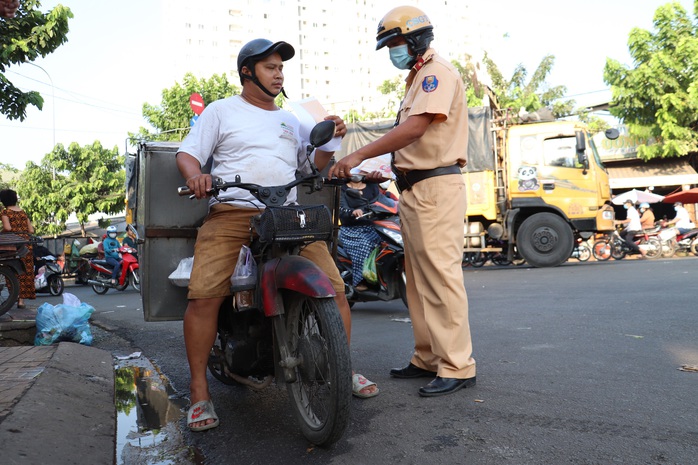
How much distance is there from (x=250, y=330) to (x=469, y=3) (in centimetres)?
9996

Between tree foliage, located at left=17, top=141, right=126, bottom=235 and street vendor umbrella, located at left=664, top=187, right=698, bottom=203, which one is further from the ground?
tree foliage, located at left=17, top=141, right=126, bottom=235

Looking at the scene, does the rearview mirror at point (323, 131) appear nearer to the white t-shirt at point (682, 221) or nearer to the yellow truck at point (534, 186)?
the yellow truck at point (534, 186)

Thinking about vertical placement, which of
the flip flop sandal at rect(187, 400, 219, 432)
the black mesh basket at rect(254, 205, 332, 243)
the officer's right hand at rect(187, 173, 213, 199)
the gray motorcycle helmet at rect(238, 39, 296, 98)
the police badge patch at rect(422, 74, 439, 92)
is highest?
the gray motorcycle helmet at rect(238, 39, 296, 98)

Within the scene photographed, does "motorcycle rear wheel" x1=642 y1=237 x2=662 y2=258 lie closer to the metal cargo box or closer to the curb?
the metal cargo box

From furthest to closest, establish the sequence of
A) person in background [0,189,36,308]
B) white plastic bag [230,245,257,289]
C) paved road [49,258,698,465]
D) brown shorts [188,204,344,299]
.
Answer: person in background [0,189,36,308], brown shorts [188,204,344,299], white plastic bag [230,245,257,289], paved road [49,258,698,465]

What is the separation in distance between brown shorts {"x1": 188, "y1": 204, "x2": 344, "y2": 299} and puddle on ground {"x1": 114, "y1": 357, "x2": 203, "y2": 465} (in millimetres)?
672

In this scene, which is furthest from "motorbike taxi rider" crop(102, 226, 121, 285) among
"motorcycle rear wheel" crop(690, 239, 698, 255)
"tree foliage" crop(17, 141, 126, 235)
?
"tree foliage" crop(17, 141, 126, 235)

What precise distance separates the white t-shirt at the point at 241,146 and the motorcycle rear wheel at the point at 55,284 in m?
13.2

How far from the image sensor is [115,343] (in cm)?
591

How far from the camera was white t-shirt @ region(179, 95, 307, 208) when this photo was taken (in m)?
3.15

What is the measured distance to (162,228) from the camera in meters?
3.54

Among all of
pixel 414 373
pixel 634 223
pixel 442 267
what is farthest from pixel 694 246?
pixel 442 267

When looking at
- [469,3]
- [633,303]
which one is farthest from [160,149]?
[469,3]

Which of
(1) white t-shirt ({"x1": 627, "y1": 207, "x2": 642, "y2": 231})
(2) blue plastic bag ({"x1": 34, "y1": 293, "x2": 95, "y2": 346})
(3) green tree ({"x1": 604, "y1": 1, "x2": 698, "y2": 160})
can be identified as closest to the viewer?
(2) blue plastic bag ({"x1": 34, "y1": 293, "x2": 95, "y2": 346})
